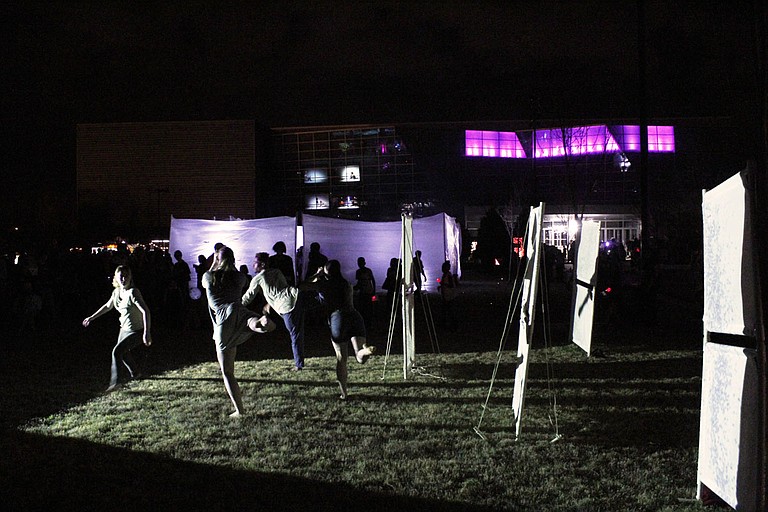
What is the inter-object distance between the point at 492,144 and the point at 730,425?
58062mm

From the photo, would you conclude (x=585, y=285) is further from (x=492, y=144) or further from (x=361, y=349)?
(x=492, y=144)

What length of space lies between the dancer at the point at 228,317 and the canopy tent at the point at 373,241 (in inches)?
406

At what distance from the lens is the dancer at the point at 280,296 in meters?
8.40

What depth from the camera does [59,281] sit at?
17.4m

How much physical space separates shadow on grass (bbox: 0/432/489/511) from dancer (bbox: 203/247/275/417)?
135 centimetres

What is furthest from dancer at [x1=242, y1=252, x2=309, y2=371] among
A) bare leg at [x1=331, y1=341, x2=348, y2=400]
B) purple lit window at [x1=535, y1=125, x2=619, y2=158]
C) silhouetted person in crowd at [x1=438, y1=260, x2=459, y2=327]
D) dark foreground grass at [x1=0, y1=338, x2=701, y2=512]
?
purple lit window at [x1=535, y1=125, x2=619, y2=158]

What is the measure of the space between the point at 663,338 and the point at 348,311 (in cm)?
783

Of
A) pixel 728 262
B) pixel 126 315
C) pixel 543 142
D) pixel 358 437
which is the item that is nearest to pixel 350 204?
pixel 543 142

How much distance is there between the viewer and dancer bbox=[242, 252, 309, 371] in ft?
27.6

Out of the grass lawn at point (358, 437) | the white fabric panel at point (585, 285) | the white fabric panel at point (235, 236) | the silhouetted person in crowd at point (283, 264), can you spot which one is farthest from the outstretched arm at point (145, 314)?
the white fabric panel at point (235, 236)

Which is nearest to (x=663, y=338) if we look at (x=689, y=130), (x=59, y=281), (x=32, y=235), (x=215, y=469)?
(x=215, y=469)

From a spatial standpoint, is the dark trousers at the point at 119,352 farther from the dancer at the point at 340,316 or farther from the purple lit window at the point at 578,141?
the purple lit window at the point at 578,141

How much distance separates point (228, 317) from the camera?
702cm

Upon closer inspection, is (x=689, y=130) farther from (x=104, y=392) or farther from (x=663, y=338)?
(x=104, y=392)
